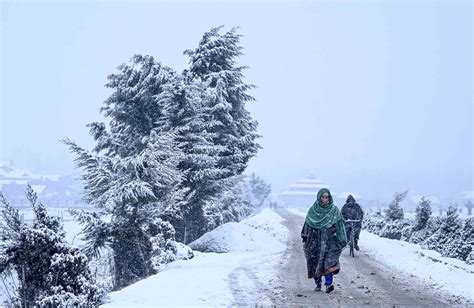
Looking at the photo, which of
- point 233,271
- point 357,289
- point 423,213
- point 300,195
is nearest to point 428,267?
point 357,289

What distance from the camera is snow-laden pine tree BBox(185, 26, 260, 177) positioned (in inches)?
1053

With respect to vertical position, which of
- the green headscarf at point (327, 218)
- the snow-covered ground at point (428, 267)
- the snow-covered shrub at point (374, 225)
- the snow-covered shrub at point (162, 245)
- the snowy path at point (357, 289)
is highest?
the green headscarf at point (327, 218)

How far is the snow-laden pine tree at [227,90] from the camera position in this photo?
26.7 metres

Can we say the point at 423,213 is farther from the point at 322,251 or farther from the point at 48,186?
the point at 48,186

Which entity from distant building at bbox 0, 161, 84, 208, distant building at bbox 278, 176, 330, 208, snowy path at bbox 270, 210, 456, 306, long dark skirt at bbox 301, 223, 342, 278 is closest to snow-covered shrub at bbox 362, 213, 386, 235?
snowy path at bbox 270, 210, 456, 306

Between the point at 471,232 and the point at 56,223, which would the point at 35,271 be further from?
the point at 471,232

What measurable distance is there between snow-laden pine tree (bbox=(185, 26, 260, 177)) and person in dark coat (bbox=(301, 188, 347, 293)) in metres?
14.7

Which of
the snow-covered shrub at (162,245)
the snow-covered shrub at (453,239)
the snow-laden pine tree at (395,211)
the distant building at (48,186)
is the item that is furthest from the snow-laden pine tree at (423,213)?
the distant building at (48,186)

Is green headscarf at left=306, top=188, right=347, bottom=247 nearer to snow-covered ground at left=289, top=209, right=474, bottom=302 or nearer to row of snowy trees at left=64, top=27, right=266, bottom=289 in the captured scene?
snow-covered ground at left=289, top=209, right=474, bottom=302

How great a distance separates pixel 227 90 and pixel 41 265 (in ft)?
58.5

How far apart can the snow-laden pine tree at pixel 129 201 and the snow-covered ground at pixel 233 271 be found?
1.32m

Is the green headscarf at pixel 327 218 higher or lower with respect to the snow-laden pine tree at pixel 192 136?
lower

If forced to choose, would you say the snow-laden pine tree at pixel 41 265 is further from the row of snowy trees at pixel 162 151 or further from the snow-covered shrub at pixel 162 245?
the snow-covered shrub at pixel 162 245

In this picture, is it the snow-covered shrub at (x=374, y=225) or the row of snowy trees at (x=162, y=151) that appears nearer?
the row of snowy trees at (x=162, y=151)
